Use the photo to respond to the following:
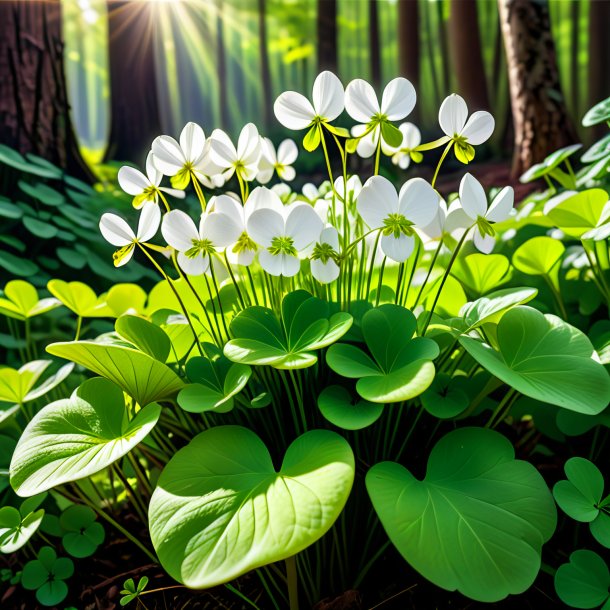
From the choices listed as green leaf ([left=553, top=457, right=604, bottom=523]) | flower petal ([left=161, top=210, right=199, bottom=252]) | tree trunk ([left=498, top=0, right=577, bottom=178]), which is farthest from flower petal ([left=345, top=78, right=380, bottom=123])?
tree trunk ([left=498, top=0, right=577, bottom=178])

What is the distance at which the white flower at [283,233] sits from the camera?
0.58m

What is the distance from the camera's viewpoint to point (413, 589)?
2.24ft

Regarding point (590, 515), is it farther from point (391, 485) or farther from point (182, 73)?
point (182, 73)

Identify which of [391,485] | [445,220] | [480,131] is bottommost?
[391,485]

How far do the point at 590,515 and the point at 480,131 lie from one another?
0.46 meters

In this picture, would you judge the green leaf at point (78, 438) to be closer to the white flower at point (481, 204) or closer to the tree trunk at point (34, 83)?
the white flower at point (481, 204)

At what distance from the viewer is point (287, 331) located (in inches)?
25.5

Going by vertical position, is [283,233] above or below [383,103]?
below

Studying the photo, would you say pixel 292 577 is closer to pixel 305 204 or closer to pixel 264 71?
pixel 305 204

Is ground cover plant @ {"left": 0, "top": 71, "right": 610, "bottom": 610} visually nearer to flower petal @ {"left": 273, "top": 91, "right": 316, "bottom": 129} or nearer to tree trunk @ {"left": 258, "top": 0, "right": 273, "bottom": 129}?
flower petal @ {"left": 273, "top": 91, "right": 316, "bottom": 129}

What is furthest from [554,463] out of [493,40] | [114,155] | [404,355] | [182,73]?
[493,40]

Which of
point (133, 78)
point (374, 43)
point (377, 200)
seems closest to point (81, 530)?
point (377, 200)

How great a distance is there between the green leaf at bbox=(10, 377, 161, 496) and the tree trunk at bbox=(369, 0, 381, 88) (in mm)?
3216

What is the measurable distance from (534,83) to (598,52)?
1.85 metres
